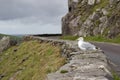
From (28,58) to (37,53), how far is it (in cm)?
230

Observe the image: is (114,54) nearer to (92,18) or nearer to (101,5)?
(92,18)

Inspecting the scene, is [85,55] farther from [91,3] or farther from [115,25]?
[91,3]

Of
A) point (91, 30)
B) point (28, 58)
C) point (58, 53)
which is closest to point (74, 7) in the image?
point (91, 30)

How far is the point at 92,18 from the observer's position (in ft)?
220

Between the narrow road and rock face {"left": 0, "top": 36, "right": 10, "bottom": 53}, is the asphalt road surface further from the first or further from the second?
rock face {"left": 0, "top": 36, "right": 10, "bottom": 53}

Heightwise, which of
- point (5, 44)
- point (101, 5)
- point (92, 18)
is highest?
point (101, 5)

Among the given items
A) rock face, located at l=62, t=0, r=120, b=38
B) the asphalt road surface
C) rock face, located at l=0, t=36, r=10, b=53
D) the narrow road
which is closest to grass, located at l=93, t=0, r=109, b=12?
rock face, located at l=62, t=0, r=120, b=38

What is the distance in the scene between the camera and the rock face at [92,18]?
58.7 metres

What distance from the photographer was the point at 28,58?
123 ft

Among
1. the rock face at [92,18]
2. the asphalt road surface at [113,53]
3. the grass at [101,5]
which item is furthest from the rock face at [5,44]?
the asphalt road surface at [113,53]

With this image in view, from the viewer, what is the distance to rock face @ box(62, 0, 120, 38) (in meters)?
58.7

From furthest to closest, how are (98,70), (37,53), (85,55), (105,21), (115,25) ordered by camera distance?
(105,21)
(115,25)
(37,53)
(85,55)
(98,70)

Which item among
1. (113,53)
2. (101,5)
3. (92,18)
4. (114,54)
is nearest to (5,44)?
(92,18)

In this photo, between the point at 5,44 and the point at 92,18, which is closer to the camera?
the point at 5,44
